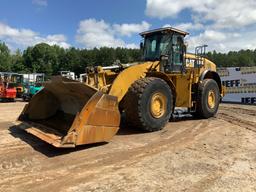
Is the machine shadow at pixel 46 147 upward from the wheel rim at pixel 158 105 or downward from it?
downward

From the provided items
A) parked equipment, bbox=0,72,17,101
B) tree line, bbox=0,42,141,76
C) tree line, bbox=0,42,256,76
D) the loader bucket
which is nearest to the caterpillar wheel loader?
the loader bucket

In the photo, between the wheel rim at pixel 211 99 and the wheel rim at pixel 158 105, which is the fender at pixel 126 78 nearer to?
the wheel rim at pixel 158 105

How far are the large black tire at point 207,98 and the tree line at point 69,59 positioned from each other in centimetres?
4805

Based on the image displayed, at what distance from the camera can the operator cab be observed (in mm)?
8992

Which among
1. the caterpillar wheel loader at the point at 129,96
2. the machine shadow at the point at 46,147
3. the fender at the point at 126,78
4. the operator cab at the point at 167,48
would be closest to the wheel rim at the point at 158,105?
the caterpillar wheel loader at the point at 129,96

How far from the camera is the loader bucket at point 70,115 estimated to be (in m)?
5.71

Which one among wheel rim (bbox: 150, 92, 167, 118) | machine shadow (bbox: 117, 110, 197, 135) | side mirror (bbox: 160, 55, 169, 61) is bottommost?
machine shadow (bbox: 117, 110, 197, 135)

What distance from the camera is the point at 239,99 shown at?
1944 centimetres

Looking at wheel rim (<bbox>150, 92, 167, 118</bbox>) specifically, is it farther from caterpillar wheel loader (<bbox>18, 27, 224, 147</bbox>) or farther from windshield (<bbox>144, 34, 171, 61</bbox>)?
windshield (<bbox>144, 34, 171, 61</bbox>)

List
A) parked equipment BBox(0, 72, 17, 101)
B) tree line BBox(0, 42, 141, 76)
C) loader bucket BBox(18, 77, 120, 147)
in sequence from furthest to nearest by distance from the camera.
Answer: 1. tree line BBox(0, 42, 141, 76)
2. parked equipment BBox(0, 72, 17, 101)
3. loader bucket BBox(18, 77, 120, 147)

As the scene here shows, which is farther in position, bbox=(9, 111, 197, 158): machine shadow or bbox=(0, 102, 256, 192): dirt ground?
bbox=(9, 111, 197, 158): machine shadow

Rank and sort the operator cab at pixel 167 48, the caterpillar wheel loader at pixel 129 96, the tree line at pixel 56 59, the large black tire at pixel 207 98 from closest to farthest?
the caterpillar wheel loader at pixel 129 96 < the operator cab at pixel 167 48 < the large black tire at pixel 207 98 < the tree line at pixel 56 59

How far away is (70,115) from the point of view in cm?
777

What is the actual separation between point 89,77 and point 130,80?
1047 mm
